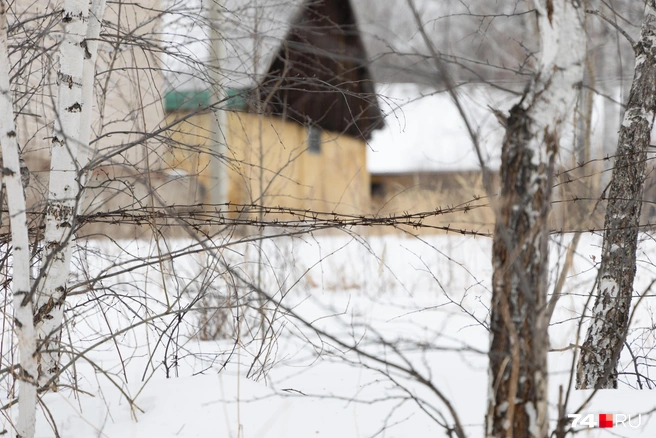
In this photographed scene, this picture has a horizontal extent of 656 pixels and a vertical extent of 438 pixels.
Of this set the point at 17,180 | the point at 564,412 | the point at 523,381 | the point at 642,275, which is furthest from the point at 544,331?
the point at 642,275

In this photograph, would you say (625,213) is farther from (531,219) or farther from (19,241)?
(19,241)

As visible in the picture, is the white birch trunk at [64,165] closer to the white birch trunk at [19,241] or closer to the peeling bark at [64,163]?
the peeling bark at [64,163]

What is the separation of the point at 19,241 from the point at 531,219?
4.77ft

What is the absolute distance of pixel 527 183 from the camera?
1.52 m

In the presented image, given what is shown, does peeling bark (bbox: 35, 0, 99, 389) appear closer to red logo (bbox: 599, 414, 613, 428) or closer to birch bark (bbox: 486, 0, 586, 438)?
birch bark (bbox: 486, 0, 586, 438)

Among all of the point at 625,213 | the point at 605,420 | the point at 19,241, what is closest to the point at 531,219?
the point at 605,420

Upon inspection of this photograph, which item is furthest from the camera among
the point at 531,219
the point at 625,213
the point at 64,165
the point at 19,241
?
the point at 625,213

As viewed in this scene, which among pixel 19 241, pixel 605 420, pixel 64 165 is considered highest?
pixel 64 165

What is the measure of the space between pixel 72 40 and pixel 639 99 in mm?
2437

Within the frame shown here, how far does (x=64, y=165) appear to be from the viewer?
7.77ft

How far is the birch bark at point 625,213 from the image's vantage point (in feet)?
9.51

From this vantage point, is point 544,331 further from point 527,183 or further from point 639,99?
point 639,99

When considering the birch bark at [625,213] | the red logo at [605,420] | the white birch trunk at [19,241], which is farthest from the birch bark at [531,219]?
the birch bark at [625,213]

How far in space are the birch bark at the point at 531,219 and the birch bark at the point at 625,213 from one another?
1482 millimetres
